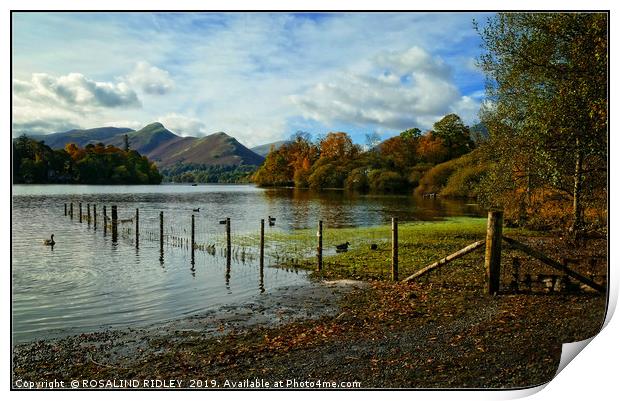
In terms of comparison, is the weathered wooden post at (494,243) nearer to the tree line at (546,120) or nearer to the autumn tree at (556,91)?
the tree line at (546,120)

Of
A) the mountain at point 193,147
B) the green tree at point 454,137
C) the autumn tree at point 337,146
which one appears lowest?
the mountain at point 193,147

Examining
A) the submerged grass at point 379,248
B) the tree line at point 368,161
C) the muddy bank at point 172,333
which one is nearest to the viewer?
the muddy bank at point 172,333

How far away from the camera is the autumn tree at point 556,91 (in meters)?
13.4

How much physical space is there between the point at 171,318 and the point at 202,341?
3.36m

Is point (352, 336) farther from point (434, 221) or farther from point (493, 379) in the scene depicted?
point (434, 221)

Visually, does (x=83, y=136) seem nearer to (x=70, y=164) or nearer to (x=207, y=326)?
(x=70, y=164)

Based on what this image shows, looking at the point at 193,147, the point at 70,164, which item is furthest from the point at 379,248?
the point at 70,164

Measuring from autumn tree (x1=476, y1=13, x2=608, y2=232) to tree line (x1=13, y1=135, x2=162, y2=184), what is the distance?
14.1 m

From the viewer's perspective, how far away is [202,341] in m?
11.6

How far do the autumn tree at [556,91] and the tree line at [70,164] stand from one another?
14.1m

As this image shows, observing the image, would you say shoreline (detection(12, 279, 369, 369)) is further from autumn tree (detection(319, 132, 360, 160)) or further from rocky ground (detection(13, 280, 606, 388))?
autumn tree (detection(319, 132, 360, 160))

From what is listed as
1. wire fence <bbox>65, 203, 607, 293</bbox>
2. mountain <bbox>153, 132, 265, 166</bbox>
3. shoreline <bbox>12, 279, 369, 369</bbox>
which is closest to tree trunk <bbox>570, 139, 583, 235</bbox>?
wire fence <bbox>65, 203, 607, 293</bbox>

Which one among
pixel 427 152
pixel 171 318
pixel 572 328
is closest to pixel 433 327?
pixel 572 328

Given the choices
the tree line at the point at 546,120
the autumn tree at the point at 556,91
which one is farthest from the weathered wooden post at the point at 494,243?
the autumn tree at the point at 556,91
